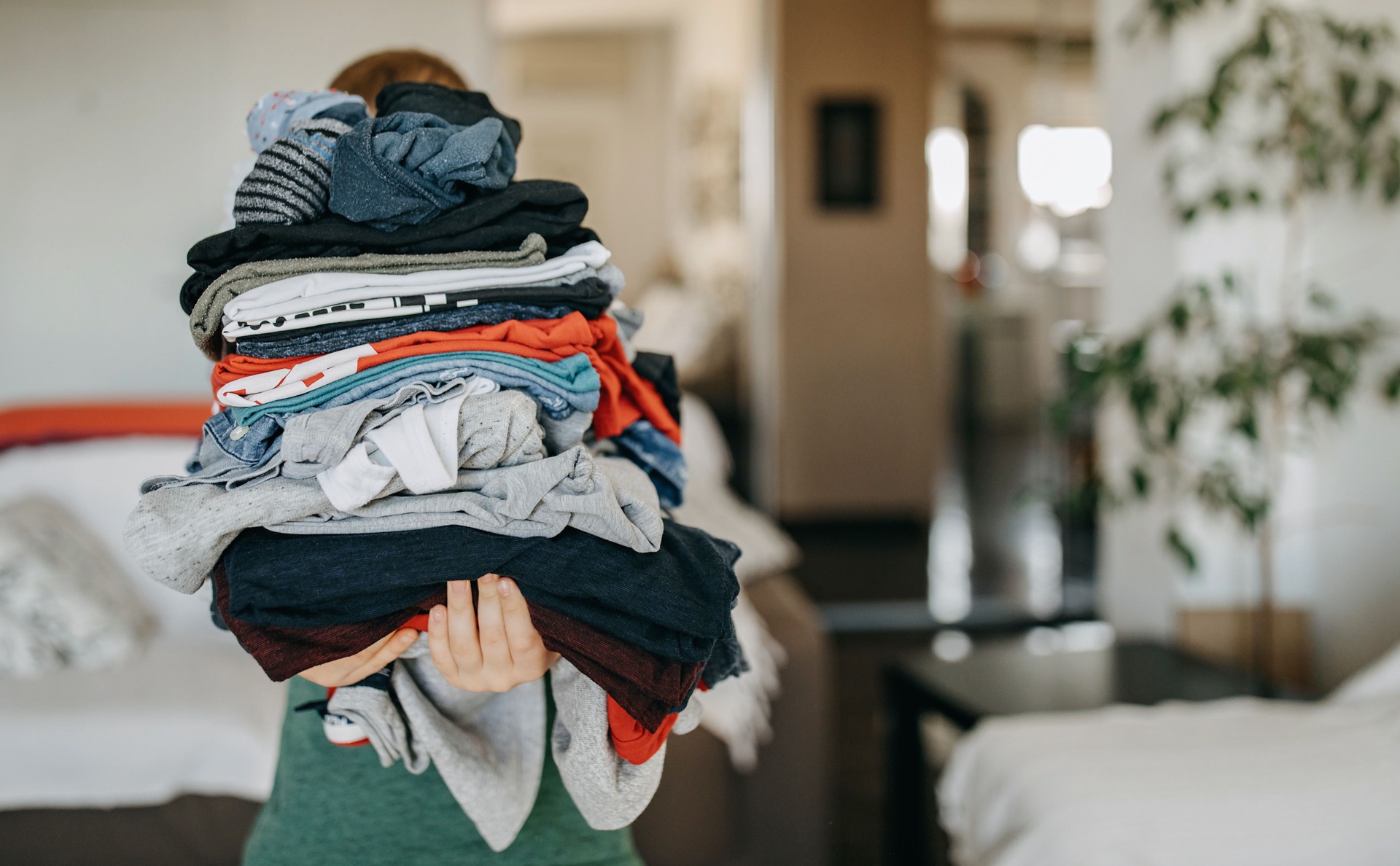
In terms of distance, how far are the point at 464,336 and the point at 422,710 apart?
27 centimetres

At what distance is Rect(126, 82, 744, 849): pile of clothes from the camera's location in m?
0.58

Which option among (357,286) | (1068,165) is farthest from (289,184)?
(1068,165)

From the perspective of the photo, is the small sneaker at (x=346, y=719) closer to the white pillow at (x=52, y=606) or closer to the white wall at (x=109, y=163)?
the white wall at (x=109, y=163)

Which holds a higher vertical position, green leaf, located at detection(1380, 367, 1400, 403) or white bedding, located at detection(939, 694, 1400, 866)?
green leaf, located at detection(1380, 367, 1400, 403)

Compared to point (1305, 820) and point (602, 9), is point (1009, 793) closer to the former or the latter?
point (1305, 820)

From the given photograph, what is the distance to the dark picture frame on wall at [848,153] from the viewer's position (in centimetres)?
515

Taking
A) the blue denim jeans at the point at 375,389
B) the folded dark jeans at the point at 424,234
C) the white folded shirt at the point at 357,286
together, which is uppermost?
Result: the folded dark jeans at the point at 424,234

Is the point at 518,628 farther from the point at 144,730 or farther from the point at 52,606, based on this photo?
the point at 52,606

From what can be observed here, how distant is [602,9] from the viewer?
6703 millimetres

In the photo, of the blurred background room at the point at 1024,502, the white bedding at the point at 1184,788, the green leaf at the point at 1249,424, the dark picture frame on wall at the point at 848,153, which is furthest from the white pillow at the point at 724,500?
the dark picture frame on wall at the point at 848,153

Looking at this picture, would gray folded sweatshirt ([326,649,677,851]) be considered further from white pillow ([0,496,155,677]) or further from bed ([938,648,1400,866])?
white pillow ([0,496,155,677])

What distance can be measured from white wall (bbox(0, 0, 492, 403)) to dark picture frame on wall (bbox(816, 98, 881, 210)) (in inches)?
132

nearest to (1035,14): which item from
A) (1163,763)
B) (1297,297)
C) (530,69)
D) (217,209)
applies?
(1297,297)

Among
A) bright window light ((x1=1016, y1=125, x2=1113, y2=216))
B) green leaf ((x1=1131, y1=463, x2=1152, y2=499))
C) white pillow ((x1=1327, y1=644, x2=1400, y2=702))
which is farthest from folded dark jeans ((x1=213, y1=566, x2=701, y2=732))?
bright window light ((x1=1016, y1=125, x2=1113, y2=216))
